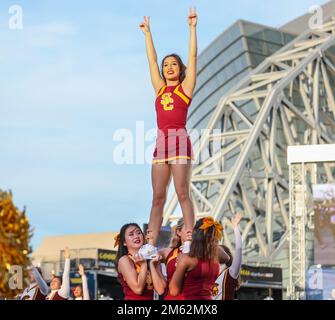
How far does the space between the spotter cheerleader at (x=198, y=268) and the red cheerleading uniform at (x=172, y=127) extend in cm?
73

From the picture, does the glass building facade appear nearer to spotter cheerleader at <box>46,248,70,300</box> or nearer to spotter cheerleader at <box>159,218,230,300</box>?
spotter cheerleader at <box>46,248,70,300</box>

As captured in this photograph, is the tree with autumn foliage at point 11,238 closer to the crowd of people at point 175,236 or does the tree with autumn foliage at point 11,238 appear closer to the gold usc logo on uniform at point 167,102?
the crowd of people at point 175,236

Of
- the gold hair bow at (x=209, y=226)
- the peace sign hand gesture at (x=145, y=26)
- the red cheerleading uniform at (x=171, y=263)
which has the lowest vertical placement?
the red cheerleading uniform at (x=171, y=263)

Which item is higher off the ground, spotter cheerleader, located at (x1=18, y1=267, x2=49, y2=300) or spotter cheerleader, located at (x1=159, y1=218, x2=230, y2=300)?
spotter cheerleader, located at (x1=159, y1=218, x2=230, y2=300)

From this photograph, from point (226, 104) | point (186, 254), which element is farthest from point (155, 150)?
point (226, 104)

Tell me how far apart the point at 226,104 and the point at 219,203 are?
608 cm

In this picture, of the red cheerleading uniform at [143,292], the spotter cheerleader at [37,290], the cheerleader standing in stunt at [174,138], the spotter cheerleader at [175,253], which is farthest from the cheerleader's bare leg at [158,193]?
the spotter cheerleader at [37,290]

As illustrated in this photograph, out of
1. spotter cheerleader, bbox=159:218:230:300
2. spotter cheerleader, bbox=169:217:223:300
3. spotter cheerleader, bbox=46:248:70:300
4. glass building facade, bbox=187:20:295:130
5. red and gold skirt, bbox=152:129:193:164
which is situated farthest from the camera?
glass building facade, bbox=187:20:295:130

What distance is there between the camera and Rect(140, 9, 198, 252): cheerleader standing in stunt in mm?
8805

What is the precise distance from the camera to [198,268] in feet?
27.4

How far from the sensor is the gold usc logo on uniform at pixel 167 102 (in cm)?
888

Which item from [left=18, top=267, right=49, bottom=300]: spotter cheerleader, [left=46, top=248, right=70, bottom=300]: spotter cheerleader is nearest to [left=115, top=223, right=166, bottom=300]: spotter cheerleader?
[left=46, top=248, right=70, bottom=300]: spotter cheerleader

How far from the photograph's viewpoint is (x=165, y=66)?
9.07 m

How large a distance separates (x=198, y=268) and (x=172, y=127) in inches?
52.0
